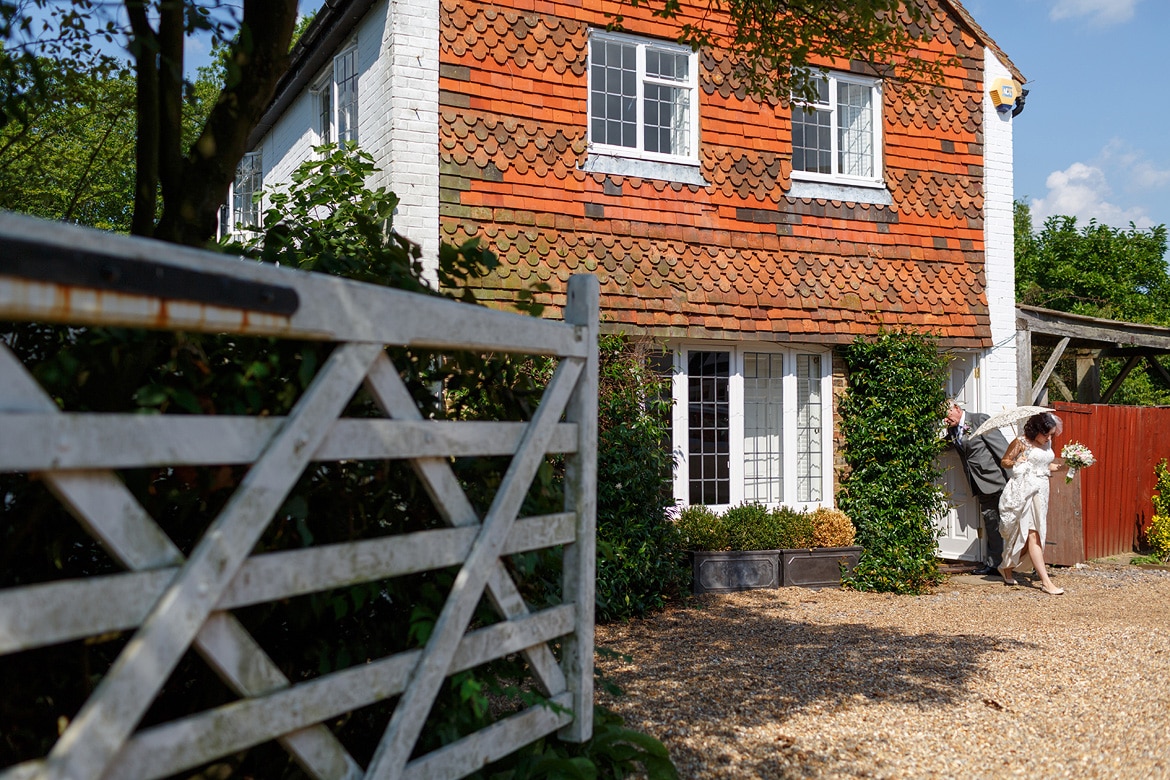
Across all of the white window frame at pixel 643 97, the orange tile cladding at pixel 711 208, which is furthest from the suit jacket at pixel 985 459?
the white window frame at pixel 643 97

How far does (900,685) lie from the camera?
5.88 meters

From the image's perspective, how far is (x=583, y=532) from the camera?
349cm

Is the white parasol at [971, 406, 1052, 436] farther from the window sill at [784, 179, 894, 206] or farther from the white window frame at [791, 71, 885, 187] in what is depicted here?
the white window frame at [791, 71, 885, 187]

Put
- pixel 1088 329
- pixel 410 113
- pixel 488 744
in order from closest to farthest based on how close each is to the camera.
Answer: pixel 488 744 → pixel 410 113 → pixel 1088 329

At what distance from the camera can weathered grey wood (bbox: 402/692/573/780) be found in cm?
270

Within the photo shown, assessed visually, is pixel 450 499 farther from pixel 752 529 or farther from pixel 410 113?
pixel 752 529

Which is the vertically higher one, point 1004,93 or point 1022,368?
point 1004,93

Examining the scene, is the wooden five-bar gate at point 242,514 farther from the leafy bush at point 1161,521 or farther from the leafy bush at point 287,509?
the leafy bush at point 1161,521

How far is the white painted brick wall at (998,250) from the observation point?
11539 millimetres

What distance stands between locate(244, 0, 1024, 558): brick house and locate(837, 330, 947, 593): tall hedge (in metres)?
0.31

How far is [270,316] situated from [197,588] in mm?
599

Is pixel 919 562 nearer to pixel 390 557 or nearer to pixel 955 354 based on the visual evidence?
pixel 955 354

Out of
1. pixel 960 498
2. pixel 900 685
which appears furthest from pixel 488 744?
pixel 960 498

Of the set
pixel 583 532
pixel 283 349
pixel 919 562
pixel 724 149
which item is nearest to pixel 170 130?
pixel 283 349
